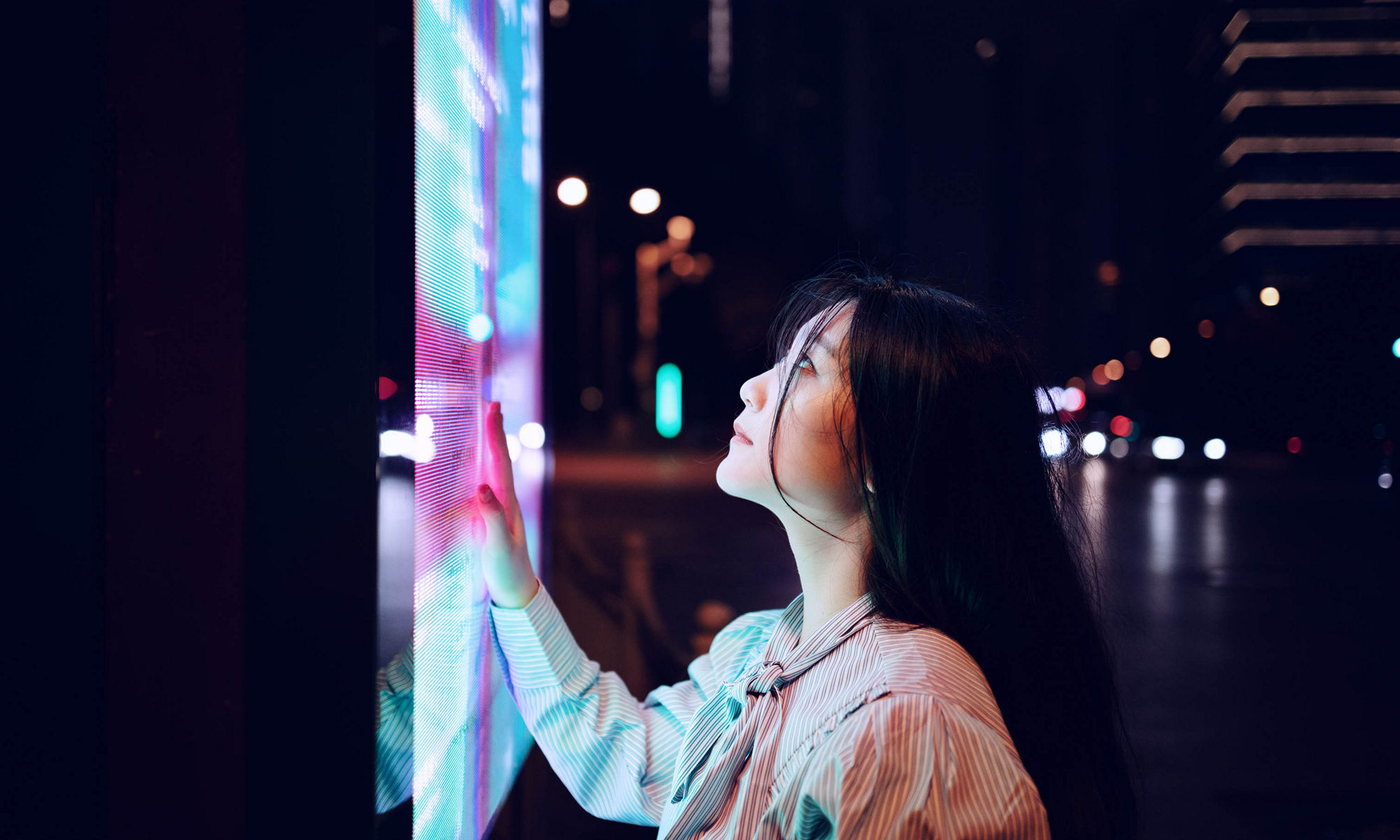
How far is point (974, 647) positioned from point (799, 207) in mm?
12153

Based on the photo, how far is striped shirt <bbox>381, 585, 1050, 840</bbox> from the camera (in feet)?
3.11

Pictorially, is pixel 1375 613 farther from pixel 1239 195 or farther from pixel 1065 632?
pixel 1239 195

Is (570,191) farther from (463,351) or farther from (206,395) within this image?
(206,395)

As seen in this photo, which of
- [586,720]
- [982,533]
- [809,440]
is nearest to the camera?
[982,533]

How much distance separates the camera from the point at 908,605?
1.33 m

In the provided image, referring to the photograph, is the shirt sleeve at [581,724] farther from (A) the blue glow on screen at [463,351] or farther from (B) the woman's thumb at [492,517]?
(B) the woman's thumb at [492,517]

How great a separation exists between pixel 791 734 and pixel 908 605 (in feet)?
0.97

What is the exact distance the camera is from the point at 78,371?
3.44ft

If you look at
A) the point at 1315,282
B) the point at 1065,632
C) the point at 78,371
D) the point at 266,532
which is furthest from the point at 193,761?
the point at 1315,282

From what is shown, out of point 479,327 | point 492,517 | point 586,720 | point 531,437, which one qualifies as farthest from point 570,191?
point 586,720

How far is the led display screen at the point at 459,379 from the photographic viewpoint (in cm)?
121

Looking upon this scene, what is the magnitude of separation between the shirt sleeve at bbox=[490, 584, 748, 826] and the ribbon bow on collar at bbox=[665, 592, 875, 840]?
0.35 meters

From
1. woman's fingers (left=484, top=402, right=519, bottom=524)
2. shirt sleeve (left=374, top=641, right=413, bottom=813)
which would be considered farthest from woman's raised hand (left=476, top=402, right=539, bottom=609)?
shirt sleeve (left=374, top=641, right=413, bottom=813)

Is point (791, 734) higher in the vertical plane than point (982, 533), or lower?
lower
